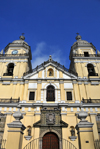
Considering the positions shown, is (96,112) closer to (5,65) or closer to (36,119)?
(36,119)

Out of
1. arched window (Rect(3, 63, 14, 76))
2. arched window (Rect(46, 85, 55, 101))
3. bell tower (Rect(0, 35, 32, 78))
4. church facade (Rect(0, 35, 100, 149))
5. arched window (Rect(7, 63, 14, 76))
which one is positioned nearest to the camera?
church facade (Rect(0, 35, 100, 149))

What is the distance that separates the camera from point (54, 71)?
20.0m

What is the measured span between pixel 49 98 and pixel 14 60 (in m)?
9.00

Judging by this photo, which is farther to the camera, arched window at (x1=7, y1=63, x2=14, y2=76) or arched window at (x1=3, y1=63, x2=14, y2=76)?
arched window at (x1=7, y1=63, x2=14, y2=76)

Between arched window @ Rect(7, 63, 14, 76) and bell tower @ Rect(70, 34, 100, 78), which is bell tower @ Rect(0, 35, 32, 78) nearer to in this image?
arched window @ Rect(7, 63, 14, 76)

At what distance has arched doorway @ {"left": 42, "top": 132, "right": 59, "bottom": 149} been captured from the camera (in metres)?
13.9

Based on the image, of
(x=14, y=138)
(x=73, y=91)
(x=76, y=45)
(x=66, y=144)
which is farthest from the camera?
(x=76, y=45)

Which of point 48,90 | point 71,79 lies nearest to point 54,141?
point 48,90

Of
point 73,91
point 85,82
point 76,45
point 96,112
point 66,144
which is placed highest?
point 76,45

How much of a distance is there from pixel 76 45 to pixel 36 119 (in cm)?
1548

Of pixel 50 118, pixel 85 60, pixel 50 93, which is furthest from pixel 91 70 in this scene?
pixel 50 118

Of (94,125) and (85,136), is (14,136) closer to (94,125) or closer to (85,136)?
(85,136)

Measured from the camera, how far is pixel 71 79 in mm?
18828

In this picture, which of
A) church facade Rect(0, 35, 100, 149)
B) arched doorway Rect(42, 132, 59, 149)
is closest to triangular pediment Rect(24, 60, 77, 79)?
church facade Rect(0, 35, 100, 149)
